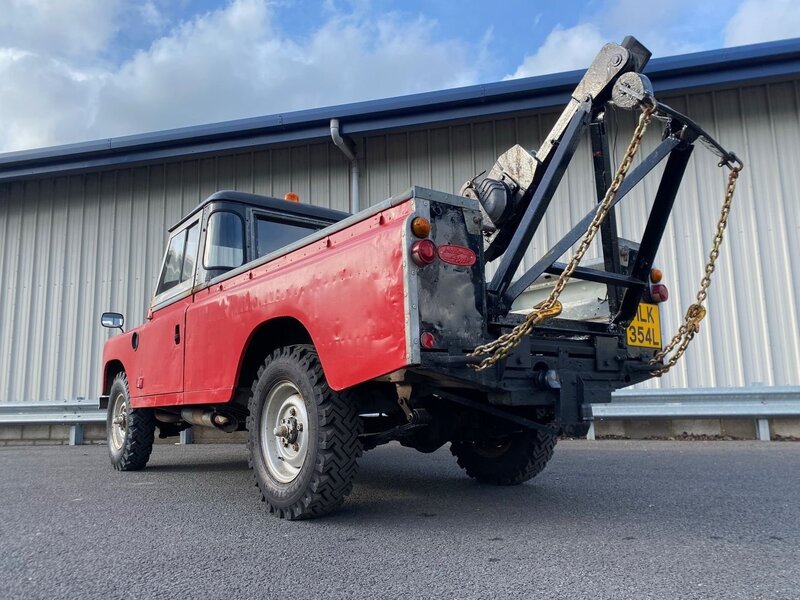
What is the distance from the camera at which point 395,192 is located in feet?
35.2

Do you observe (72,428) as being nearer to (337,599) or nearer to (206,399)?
(206,399)

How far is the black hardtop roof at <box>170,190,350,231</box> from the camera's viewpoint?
5.33m

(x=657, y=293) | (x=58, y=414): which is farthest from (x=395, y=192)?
(x=657, y=293)

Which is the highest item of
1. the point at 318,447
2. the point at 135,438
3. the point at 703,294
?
the point at 703,294

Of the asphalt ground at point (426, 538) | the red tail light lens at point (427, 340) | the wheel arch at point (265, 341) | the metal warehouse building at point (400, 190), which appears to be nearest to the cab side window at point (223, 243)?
the wheel arch at point (265, 341)

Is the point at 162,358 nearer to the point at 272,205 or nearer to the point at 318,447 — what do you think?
the point at 272,205

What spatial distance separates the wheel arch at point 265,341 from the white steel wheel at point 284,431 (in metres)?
0.40

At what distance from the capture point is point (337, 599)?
233 centimetres

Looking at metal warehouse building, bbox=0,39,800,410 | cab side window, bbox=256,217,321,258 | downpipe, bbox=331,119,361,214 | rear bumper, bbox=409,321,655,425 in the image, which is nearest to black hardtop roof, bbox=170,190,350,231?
cab side window, bbox=256,217,321,258

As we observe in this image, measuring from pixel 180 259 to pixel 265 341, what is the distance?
77.9 inches

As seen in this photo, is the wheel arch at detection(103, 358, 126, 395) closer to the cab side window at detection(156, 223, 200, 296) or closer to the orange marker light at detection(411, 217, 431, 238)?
the cab side window at detection(156, 223, 200, 296)

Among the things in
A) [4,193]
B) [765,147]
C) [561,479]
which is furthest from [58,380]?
[765,147]

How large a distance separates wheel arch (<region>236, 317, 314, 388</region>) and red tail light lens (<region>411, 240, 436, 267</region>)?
1265mm

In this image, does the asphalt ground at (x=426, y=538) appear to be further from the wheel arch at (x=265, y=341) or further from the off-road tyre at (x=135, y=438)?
the wheel arch at (x=265, y=341)
